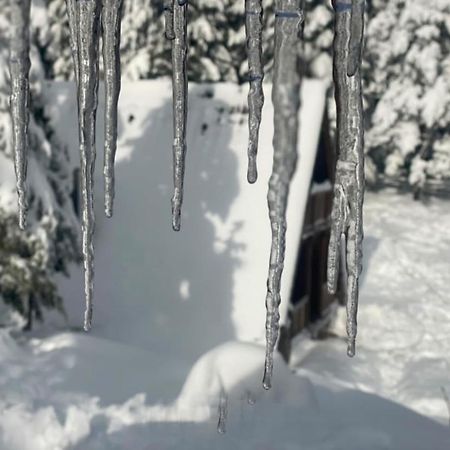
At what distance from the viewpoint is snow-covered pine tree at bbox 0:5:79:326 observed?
387 inches

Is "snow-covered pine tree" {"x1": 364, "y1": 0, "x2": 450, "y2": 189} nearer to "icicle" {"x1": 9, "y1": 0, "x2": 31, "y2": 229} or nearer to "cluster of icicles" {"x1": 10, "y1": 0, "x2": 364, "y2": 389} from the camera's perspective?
"cluster of icicles" {"x1": 10, "y1": 0, "x2": 364, "y2": 389}

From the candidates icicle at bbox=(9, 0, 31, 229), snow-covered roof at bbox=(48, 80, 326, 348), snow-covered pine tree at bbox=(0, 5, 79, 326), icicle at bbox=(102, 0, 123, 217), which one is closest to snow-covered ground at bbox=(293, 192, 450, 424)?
snow-covered roof at bbox=(48, 80, 326, 348)

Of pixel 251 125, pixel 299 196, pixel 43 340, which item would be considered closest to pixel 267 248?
pixel 299 196

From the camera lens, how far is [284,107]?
1658 mm

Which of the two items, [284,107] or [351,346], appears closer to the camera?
[284,107]

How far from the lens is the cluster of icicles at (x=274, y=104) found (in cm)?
172

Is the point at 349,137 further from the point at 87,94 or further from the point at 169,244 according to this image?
the point at 169,244

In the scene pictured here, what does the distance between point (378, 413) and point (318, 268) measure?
675 centimetres

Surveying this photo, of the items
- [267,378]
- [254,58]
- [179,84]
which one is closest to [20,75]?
[179,84]

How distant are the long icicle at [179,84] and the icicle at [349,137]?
1.99ft

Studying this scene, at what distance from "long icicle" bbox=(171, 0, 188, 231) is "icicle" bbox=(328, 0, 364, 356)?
61 cm

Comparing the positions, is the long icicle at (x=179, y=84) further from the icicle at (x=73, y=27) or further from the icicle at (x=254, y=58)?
the icicle at (x=73, y=27)

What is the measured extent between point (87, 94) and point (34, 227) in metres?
8.47

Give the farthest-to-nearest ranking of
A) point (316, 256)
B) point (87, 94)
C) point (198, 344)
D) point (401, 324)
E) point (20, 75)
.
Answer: point (401, 324), point (316, 256), point (198, 344), point (20, 75), point (87, 94)
